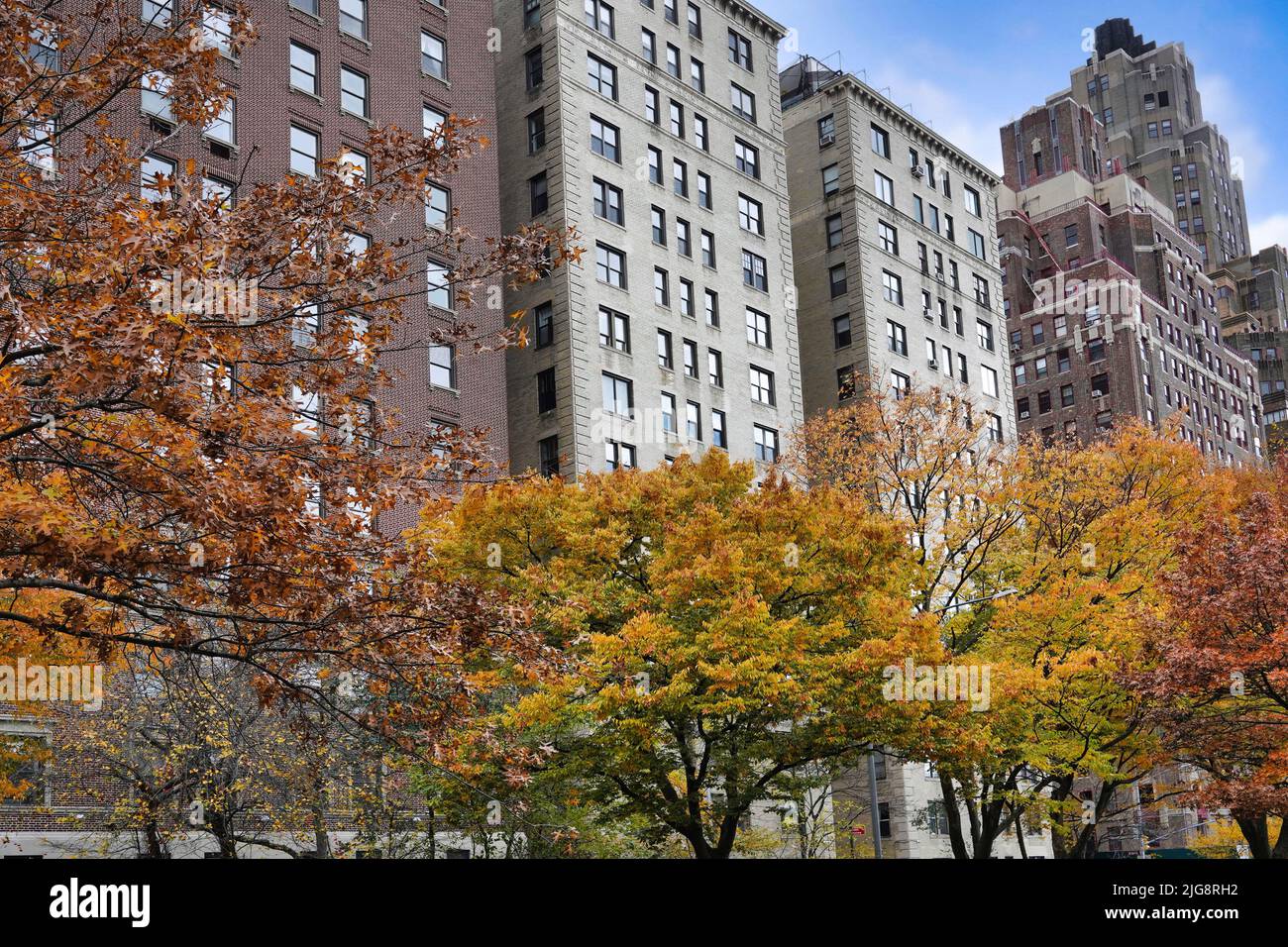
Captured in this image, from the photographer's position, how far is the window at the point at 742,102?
67.8 meters

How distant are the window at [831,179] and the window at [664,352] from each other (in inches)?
767

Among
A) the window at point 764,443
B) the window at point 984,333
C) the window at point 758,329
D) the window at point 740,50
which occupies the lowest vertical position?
the window at point 764,443

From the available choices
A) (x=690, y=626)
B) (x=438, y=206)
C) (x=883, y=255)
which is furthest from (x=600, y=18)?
(x=690, y=626)

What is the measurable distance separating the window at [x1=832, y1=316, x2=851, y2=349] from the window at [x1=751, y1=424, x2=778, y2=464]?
9.74 m

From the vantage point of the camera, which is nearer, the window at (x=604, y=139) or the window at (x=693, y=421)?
the window at (x=604, y=139)

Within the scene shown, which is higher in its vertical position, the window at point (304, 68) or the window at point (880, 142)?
the window at point (880, 142)

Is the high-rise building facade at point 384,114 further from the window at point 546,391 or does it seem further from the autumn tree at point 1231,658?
the autumn tree at point 1231,658

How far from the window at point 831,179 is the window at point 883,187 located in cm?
206

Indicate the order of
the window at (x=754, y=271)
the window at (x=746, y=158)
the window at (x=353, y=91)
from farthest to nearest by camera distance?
the window at (x=746, y=158) < the window at (x=754, y=271) < the window at (x=353, y=91)

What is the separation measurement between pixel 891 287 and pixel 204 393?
199ft

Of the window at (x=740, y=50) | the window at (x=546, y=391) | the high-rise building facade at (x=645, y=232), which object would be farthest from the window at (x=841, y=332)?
the window at (x=546, y=391)

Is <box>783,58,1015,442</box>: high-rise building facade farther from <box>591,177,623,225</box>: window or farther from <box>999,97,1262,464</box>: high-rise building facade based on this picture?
<box>999,97,1262,464</box>: high-rise building facade

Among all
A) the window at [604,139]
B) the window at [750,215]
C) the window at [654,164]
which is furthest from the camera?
the window at [750,215]
